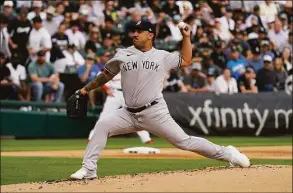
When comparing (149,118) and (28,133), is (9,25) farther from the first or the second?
(149,118)

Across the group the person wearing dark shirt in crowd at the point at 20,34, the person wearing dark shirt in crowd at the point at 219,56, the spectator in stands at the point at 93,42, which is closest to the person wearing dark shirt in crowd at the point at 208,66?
the person wearing dark shirt in crowd at the point at 219,56

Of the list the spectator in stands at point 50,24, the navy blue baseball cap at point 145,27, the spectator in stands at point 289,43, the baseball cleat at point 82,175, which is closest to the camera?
the baseball cleat at point 82,175

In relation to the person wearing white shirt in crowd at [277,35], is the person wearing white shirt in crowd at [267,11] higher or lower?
higher

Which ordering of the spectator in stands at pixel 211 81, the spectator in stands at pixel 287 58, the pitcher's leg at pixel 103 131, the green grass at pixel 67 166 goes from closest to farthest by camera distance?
the pitcher's leg at pixel 103 131 < the green grass at pixel 67 166 < the spectator in stands at pixel 211 81 < the spectator in stands at pixel 287 58

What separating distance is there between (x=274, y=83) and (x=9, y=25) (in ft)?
23.0

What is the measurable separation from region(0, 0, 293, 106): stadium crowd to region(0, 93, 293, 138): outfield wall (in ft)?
1.42

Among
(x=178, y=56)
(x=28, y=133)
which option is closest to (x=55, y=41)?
(x=28, y=133)

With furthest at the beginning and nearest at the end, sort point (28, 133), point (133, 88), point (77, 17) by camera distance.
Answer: point (77, 17) → point (28, 133) → point (133, 88)

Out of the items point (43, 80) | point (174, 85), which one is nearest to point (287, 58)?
point (174, 85)

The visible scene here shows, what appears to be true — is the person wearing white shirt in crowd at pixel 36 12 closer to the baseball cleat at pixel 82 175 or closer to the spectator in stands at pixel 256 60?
the spectator in stands at pixel 256 60

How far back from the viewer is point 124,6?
79.5ft

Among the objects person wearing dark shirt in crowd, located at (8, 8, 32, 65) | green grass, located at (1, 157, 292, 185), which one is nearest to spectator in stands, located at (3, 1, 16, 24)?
person wearing dark shirt in crowd, located at (8, 8, 32, 65)

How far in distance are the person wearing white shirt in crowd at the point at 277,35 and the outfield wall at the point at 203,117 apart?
323cm

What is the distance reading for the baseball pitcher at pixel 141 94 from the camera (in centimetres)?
949
